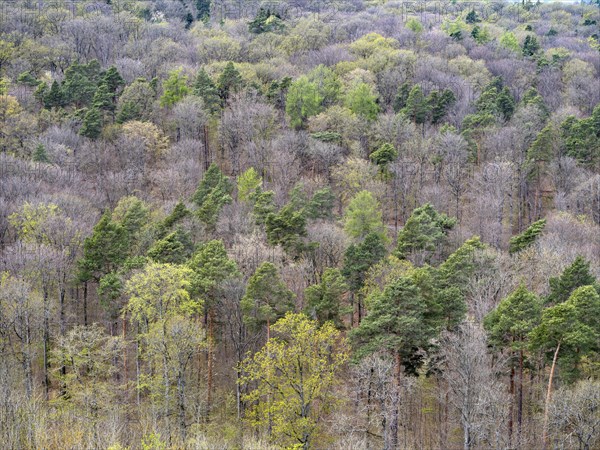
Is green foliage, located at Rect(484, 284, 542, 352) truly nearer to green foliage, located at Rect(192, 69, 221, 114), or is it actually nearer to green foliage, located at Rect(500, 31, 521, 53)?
green foliage, located at Rect(192, 69, 221, 114)

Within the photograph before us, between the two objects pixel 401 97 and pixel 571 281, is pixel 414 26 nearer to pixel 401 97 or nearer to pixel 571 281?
pixel 401 97

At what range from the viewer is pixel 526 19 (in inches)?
5217

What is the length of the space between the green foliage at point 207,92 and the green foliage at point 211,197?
56.6 ft

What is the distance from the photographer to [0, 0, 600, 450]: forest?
32.1 meters

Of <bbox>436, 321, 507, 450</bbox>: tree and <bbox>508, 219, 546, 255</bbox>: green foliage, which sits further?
<bbox>508, 219, 546, 255</bbox>: green foliage

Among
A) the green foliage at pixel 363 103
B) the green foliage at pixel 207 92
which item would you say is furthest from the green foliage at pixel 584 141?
the green foliage at pixel 207 92

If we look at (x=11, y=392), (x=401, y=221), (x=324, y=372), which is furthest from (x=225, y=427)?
(x=401, y=221)

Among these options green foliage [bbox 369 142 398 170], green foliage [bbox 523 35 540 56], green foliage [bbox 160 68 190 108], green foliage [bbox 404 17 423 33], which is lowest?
green foliage [bbox 369 142 398 170]

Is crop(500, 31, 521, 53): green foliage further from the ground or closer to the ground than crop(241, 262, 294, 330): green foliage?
further from the ground

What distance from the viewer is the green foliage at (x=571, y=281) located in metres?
34.9

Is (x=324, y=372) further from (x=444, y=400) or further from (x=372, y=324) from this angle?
(x=444, y=400)

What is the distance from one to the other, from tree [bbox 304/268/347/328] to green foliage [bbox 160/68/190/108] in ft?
136

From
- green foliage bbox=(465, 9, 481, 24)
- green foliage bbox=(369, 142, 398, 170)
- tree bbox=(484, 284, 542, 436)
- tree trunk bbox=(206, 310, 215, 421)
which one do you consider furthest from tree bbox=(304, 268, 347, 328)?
green foliage bbox=(465, 9, 481, 24)

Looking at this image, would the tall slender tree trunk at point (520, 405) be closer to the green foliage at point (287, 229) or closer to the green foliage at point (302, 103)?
the green foliage at point (287, 229)
